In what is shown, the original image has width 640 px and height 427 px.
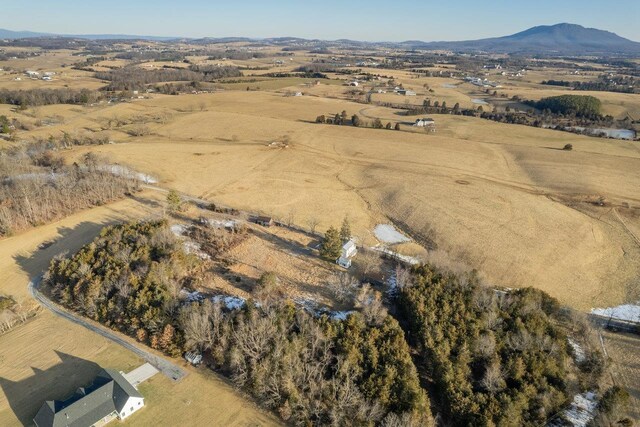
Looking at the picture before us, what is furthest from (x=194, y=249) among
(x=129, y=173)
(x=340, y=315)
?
(x=129, y=173)

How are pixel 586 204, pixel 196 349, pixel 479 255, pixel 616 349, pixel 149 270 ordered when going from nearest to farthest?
1. pixel 196 349
2. pixel 616 349
3. pixel 149 270
4. pixel 479 255
5. pixel 586 204

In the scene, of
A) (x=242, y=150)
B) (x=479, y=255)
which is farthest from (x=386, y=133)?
(x=479, y=255)

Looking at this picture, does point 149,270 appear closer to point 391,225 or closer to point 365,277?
point 365,277

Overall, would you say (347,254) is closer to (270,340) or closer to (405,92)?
(270,340)

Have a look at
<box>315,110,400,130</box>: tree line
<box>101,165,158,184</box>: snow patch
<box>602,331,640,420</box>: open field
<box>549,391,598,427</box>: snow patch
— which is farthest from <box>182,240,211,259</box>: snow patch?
<box>315,110,400,130</box>: tree line

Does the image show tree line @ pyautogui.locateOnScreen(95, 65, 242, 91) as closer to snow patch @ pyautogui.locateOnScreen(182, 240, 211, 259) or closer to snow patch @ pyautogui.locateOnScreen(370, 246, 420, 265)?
snow patch @ pyautogui.locateOnScreen(182, 240, 211, 259)

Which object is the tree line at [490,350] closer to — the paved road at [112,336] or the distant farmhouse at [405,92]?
the paved road at [112,336]
